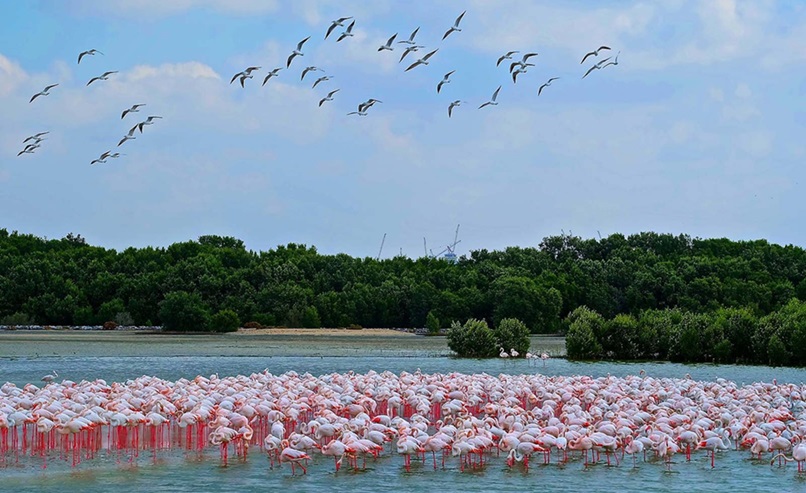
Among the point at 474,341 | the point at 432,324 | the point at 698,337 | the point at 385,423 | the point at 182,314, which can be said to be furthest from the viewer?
the point at 182,314

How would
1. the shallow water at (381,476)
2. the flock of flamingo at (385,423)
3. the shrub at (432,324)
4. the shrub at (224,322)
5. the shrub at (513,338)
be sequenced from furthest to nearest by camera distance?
the shrub at (224,322) < the shrub at (432,324) < the shrub at (513,338) < the flock of flamingo at (385,423) < the shallow water at (381,476)

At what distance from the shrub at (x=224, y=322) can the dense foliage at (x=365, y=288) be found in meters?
0.72

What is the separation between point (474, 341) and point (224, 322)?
43617mm

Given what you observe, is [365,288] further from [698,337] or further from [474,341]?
[698,337]

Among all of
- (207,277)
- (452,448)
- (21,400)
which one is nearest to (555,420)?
(452,448)

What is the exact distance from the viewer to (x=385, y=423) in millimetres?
24734

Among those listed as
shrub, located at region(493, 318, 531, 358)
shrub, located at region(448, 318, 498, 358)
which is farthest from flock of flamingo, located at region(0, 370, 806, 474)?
shrub, located at region(448, 318, 498, 358)

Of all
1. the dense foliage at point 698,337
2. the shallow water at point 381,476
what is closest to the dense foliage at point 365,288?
the dense foliage at point 698,337

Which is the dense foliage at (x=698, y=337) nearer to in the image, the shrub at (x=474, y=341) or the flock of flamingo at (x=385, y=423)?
the shrub at (x=474, y=341)

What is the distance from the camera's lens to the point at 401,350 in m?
66.6

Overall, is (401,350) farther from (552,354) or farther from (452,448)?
(452,448)

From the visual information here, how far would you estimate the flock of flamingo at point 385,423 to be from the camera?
22.1 metres

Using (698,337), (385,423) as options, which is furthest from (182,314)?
(385,423)

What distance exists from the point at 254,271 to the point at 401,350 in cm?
3989
